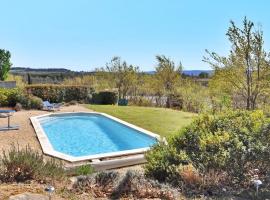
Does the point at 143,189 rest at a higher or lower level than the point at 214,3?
lower

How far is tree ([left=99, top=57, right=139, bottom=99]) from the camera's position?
27531 mm

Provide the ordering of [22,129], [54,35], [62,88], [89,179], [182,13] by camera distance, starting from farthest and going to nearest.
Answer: [54,35]
[62,88]
[182,13]
[22,129]
[89,179]

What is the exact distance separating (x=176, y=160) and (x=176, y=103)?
18.4m

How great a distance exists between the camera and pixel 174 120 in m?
15.1

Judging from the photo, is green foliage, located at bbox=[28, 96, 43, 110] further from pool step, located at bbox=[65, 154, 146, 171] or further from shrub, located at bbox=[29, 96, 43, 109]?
pool step, located at bbox=[65, 154, 146, 171]

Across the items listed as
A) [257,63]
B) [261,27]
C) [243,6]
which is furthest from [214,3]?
[257,63]

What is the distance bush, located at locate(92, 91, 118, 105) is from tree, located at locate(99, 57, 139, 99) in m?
3.57

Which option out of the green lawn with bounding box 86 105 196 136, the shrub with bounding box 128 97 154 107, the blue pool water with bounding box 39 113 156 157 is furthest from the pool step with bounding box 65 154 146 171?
the shrub with bounding box 128 97 154 107

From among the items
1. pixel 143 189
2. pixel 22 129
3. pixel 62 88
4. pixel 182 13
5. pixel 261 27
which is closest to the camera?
pixel 143 189

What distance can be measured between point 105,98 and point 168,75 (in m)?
5.34

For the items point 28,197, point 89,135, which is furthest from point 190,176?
point 89,135

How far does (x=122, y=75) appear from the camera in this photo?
27.9 meters

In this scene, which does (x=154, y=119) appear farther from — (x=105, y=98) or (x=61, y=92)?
(x=61, y=92)

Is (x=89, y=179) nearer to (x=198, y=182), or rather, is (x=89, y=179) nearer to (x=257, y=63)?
(x=198, y=182)
